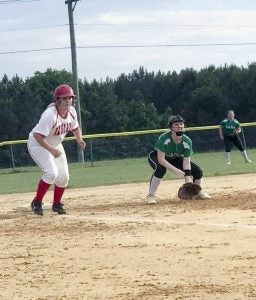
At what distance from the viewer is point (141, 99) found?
69500mm

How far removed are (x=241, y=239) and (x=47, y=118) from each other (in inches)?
150

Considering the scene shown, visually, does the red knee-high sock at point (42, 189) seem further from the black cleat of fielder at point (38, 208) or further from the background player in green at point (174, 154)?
the background player in green at point (174, 154)

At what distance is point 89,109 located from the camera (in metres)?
63.1

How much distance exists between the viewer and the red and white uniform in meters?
10.6

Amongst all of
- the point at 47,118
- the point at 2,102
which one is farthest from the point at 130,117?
the point at 47,118

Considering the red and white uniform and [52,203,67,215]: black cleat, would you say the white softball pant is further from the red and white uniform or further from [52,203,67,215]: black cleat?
[52,203,67,215]: black cleat

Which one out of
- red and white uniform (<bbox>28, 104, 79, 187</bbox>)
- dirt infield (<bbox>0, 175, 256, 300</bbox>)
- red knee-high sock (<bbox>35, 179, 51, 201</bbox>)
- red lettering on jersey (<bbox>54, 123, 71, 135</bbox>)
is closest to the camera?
dirt infield (<bbox>0, 175, 256, 300</bbox>)

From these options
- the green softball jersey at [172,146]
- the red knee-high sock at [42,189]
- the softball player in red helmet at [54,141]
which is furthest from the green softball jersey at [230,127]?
the red knee-high sock at [42,189]

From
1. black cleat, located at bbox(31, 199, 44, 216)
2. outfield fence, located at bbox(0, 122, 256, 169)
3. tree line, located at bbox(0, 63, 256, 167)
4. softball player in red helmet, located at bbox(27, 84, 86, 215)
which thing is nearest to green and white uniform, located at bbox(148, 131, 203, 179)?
softball player in red helmet, located at bbox(27, 84, 86, 215)

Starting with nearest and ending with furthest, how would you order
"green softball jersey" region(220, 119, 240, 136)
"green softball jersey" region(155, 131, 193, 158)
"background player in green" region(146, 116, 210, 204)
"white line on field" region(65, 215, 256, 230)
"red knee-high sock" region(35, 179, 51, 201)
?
1. "white line on field" region(65, 215, 256, 230)
2. "red knee-high sock" region(35, 179, 51, 201)
3. "background player in green" region(146, 116, 210, 204)
4. "green softball jersey" region(155, 131, 193, 158)
5. "green softball jersey" region(220, 119, 240, 136)

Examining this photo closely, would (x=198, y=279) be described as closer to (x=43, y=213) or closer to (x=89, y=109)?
(x=43, y=213)

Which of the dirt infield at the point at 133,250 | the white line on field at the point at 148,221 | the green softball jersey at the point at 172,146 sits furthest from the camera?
the green softball jersey at the point at 172,146

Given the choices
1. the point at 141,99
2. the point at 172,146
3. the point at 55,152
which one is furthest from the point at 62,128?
the point at 141,99

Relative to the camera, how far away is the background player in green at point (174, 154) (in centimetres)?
1134
